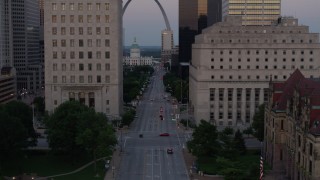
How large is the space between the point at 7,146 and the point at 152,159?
31.3 metres

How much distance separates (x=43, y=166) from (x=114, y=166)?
45.7ft

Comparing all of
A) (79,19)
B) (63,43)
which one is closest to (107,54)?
(79,19)

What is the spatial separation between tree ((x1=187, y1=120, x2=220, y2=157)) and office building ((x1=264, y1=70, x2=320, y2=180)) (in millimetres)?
11206

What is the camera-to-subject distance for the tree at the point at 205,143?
10794 centimetres

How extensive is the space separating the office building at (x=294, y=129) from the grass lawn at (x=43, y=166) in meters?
34.8

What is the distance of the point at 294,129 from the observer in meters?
92.4

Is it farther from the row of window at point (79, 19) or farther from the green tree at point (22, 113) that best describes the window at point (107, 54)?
the green tree at point (22, 113)

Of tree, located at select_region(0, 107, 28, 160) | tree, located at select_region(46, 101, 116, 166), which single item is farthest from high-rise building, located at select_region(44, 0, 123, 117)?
tree, located at select_region(0, 107, 28, 160)

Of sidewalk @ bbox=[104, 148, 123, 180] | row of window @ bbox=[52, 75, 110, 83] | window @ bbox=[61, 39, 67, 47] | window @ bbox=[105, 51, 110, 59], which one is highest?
window @ bbox=[61, 39, 67, 47]

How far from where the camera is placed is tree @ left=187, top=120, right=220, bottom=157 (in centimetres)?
10794

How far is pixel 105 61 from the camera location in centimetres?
16650

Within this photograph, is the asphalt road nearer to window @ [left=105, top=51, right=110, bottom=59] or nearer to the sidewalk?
the sidewalk

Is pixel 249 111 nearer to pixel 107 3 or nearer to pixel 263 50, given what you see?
pixel 263 50

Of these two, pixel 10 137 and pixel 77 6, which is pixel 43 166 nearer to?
pixel 10 137
